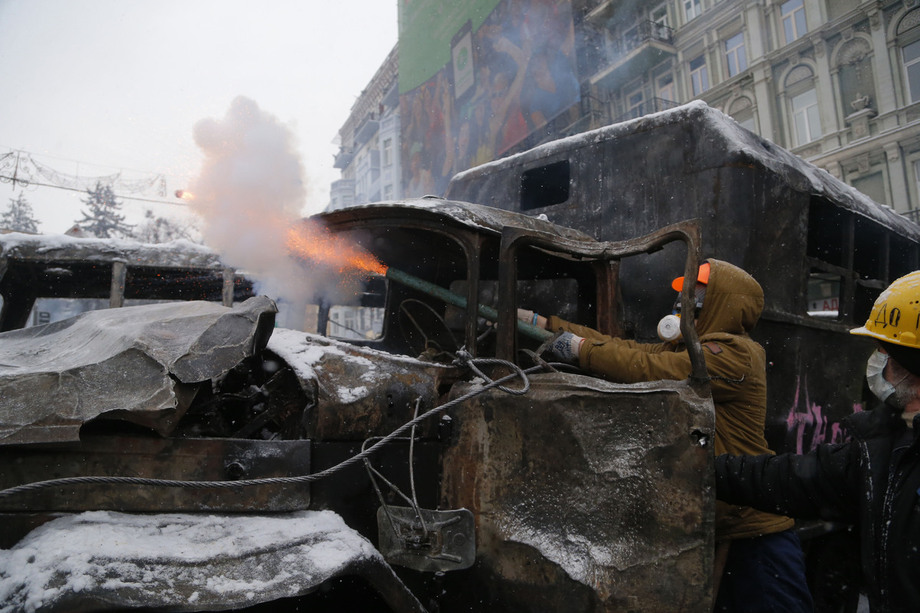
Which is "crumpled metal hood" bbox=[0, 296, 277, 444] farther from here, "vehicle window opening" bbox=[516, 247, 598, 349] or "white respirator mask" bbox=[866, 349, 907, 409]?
"white respirator mask" bbox=[866, 349, 907, 409]

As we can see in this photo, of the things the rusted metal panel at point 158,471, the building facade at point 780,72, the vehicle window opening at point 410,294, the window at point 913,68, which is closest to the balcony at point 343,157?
the building facade at point 780,72

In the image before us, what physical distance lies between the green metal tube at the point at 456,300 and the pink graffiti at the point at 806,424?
2251 millimetres

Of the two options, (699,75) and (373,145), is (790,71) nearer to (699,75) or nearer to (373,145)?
Answer: (699,75)

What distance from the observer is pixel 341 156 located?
57.0 metres

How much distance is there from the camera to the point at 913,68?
15.9 m

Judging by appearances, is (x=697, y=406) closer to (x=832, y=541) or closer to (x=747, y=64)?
(x=832, y=541)

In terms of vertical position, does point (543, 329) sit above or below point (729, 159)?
below

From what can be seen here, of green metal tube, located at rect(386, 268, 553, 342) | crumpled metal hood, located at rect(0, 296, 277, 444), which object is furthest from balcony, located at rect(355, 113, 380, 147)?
crumpled metal hood, located at rect(0, 296, 277, 444)

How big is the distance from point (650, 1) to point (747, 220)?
23625 millimetres

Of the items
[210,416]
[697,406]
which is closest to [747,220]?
[697,406]

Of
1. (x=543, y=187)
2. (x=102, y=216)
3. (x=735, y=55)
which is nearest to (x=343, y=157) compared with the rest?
(x=102, y=216)

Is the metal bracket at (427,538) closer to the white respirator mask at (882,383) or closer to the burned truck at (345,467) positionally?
the burned truck at (345,467)

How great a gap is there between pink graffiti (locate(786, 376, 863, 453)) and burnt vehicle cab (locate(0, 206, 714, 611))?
8.42ft

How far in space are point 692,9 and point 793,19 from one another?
4.40 metres
